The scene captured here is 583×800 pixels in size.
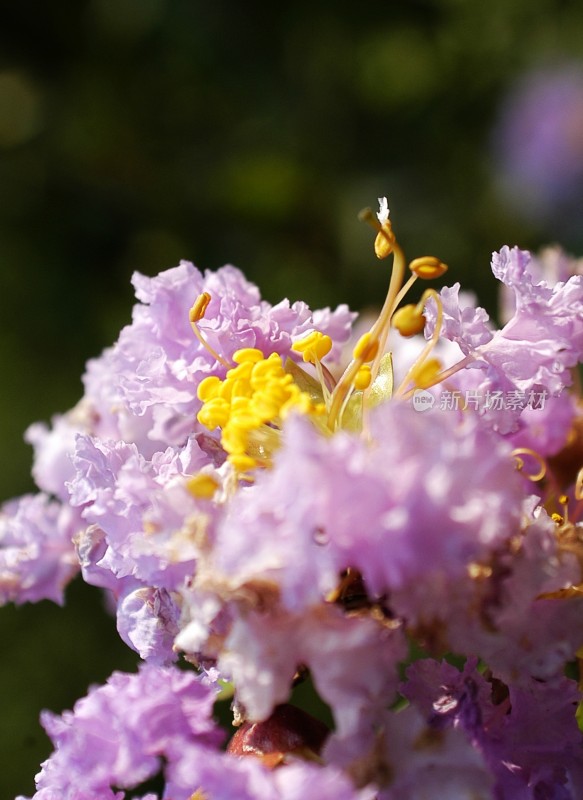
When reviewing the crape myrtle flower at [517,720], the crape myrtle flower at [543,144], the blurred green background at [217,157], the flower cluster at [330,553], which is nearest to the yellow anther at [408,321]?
the flower cluster at [330,553]

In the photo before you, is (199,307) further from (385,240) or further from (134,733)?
(134,733)

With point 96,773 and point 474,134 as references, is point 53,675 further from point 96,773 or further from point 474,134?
point 96,773

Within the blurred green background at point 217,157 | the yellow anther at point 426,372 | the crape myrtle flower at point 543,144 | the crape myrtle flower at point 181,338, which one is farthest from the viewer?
the crape myrtle flower at point 543,144

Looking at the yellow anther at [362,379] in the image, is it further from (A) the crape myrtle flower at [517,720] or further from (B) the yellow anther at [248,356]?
(A) the crape myrtle flower at [517,720]

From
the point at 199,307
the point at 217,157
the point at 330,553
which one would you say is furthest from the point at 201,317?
the point at 217,157

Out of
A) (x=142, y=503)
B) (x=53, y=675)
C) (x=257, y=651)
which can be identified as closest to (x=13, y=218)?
(x=53, y=675)

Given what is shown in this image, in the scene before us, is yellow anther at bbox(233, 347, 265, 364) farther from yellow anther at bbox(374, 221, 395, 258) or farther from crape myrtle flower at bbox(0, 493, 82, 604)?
crape myrtle flower at bbox(0, 493, 82, 604)
